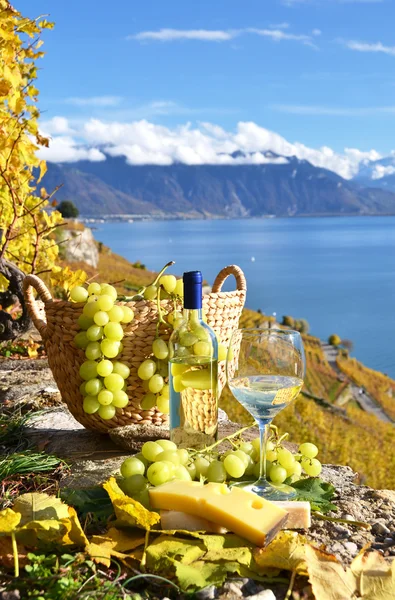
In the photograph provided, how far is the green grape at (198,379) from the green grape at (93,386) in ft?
1.13

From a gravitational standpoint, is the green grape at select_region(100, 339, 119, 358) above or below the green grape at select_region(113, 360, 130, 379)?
above

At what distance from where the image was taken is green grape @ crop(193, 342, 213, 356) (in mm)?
2207

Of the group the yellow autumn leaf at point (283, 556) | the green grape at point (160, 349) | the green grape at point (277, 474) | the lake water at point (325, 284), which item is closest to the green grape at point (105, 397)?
the green grape at point (160, 349)

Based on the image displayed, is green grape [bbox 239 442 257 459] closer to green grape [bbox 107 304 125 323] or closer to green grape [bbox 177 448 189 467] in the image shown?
green grape [bbox 177 448 189 467]

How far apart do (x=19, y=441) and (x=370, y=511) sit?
1.54 metres

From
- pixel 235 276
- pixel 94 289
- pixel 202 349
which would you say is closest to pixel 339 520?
pixel 202 349

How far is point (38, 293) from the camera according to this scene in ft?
8.54

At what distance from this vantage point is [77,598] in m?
1.40

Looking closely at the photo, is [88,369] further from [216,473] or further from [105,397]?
[216,473]

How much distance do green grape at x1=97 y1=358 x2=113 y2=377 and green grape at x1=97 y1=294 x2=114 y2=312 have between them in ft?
0.64

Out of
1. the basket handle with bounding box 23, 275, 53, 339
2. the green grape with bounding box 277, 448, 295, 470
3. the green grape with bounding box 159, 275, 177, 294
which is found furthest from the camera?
the basket handle with bounding box 23, 275, 53, 339

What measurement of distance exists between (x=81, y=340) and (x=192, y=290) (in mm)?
504

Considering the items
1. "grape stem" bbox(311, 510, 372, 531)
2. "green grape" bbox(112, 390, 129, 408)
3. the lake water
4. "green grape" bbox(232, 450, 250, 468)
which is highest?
"green grape" bbox(112, 390, 129, 408)

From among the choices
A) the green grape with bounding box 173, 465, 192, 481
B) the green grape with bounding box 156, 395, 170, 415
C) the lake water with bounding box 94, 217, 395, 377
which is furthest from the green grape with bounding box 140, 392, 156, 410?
the lake water with bounding box 94, 217, 395, 377
